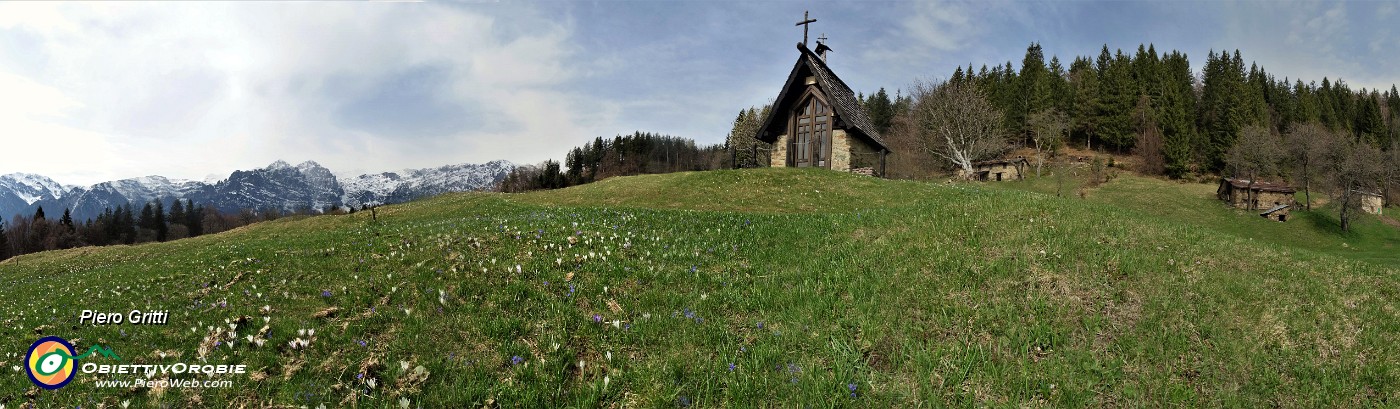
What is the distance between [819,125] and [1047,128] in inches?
2574

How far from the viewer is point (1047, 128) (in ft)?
276

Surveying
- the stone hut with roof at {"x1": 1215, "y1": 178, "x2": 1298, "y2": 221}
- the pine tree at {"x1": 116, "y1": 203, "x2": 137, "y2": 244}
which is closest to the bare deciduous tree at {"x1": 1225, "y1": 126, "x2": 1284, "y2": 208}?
the stone hut with roof at {"x1": 1215, "y1": 178, "x2": 1298, "y2": 221}

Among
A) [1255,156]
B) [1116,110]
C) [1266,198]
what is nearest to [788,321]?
[1266,198]

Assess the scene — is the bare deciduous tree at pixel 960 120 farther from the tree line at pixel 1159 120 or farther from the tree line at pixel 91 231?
the tree line at pixel 91 231

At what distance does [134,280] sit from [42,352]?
911 cm

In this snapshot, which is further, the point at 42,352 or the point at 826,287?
the point at 826,287

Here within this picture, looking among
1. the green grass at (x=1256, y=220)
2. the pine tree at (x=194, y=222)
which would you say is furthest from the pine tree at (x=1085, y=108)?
the pine tree at (x=194, y=222)

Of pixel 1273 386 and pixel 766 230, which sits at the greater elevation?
pixel 766 230

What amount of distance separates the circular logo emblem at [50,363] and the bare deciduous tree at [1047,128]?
9399 cm

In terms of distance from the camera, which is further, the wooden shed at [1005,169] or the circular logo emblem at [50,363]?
the wooden shed at [1005,169]

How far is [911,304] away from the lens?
7293 millimetres

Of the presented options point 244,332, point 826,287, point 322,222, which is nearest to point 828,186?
point 826,287

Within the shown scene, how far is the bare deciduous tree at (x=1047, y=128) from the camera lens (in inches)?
3233

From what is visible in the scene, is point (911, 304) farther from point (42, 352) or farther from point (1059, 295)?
point (42, 352)
